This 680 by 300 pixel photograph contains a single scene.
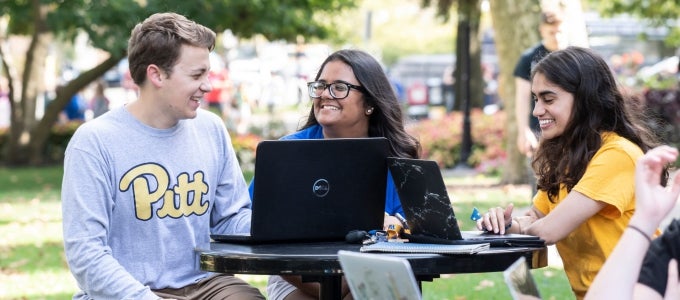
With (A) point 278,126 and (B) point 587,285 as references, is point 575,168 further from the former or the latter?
(A) point 278,126

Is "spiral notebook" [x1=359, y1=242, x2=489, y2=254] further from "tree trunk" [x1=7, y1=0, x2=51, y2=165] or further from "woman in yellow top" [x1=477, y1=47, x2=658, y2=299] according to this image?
"tree trunk" [x1=7, y1=0, x2=51, y2=165]

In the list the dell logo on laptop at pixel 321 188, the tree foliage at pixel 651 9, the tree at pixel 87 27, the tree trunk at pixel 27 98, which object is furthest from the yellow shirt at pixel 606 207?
the tree foliage at pixel 651 9

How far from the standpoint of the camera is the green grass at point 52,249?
866 cm

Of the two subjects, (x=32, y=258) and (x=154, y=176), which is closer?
(x=154, y=176)

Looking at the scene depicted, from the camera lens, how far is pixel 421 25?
217 ft

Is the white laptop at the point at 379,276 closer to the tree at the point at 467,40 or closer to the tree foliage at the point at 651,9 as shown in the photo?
the tree at the point at 467,40

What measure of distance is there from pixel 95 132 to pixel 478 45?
25621mm

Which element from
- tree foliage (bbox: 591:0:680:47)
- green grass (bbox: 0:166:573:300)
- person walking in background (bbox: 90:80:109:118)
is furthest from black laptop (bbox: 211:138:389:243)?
tree foliage (bbox: 591:0:680:47)

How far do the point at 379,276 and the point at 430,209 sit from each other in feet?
3.05

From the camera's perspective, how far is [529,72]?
29.2ft

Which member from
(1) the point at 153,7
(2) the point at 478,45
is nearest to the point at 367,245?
(1) the point at 153,7

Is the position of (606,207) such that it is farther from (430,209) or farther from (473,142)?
(473,142)

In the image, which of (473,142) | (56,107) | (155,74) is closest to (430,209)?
(155,74)

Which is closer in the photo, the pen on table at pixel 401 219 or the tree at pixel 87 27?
the pen on table at pixel 401 219
